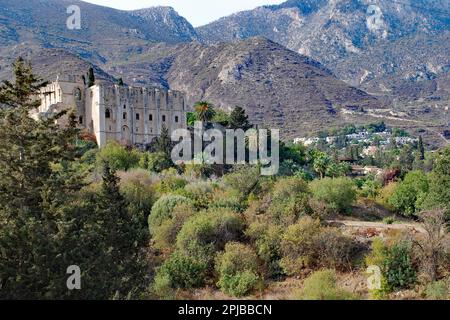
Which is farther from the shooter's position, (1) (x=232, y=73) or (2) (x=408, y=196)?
(1) (x=232, y=73)

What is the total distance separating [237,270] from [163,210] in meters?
7.70

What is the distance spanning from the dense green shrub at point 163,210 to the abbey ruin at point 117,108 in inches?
706

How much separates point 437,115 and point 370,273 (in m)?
152

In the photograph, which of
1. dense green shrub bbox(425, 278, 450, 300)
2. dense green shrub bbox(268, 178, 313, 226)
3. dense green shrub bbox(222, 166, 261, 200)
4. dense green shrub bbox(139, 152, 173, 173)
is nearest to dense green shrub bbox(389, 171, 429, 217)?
dense green shrub bbox(268, 178, 313, 226)

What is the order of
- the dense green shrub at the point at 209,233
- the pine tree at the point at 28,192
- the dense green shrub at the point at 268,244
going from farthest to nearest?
the dense green shrub at the point at 209,233 < the dense green shrub at the point at 268,244 < the pine tree at the point at 28,192

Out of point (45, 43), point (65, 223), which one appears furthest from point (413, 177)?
point (45, 43)

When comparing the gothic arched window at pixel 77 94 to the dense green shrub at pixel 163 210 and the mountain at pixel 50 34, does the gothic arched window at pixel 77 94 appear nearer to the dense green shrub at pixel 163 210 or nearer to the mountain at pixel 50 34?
the dense green shrub at pixel 163 210

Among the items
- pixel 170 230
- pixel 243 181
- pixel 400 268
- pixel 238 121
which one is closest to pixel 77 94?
pixel 238 121

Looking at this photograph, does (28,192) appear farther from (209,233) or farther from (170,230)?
(170,230)

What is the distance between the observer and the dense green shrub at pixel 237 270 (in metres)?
32.2

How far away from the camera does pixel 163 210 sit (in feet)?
128

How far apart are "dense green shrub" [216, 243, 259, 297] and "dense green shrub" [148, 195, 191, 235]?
532 centimetres

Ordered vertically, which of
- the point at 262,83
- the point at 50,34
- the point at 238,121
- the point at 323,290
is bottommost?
the point at 323,290

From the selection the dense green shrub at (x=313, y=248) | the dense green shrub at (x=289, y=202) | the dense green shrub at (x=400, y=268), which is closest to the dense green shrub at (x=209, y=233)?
the dense green shrub at (x=289, y=202)
